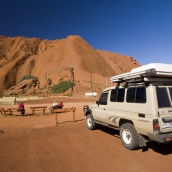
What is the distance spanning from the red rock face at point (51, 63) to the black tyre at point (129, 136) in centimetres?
5050

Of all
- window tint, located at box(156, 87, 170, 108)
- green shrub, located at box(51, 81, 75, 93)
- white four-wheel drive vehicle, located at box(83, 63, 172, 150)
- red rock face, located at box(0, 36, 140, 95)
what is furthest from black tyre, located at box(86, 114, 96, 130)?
green shrub, located at box(51, 81, 75, 93)

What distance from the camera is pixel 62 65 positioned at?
79.2 m

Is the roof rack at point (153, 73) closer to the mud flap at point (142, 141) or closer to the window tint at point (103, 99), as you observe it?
the mud flap at point (142, 141)

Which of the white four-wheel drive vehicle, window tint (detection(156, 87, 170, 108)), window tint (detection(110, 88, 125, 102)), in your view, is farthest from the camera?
window tint (detection(110, 88, 125, 102))

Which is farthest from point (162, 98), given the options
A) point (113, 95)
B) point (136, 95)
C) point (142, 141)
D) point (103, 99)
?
point (103, 99)

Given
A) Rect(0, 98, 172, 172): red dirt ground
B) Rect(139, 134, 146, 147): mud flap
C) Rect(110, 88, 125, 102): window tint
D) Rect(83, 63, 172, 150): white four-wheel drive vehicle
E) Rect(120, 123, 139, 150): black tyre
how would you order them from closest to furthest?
Rect(0, 98, 172, 172): red dirt ground → Rect(83, 63, 172, 150): white four-wheel drive vehicle → Rect(139, 134, 146, 147): mud flap → Rect(120, 123, 139, 150): black tyre → Rect(110, 88, 125, 102): window tint

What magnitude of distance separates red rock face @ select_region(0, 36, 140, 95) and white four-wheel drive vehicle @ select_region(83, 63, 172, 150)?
50.4m

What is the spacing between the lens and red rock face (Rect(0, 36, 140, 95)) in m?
70.1

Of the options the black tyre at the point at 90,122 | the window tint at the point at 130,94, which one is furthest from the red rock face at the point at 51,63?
the window tint at the point at 130,94

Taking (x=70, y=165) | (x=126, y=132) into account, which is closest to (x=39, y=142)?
(x=70, y=165)

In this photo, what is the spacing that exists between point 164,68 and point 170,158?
8.70ft

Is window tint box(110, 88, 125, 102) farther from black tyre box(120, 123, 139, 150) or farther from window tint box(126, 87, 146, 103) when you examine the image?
black tyre box(120, 123, 139, 150)

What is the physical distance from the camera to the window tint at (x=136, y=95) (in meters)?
5.04

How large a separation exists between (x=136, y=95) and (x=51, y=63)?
8190 centimetres
